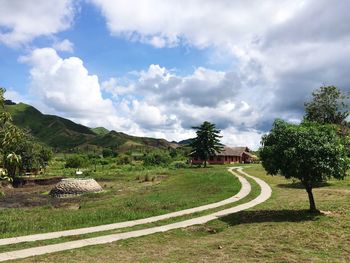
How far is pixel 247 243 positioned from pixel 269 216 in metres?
5.74

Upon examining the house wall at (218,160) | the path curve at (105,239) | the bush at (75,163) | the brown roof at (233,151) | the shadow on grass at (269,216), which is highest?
the brown roof at (233,151)

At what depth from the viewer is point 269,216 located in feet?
63.1

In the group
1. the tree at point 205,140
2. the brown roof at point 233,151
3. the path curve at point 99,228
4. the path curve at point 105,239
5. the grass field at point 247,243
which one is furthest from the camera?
the brown roof at point 233,151

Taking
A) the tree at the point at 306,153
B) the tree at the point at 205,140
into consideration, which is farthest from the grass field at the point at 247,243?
the tree at the point at 205,140

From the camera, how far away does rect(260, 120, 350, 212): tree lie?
18.3 m

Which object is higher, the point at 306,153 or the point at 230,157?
the point at 230,157

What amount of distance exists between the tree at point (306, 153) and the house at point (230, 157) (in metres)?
79.3

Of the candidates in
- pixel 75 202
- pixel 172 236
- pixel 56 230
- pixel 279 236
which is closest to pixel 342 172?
pixel 279 236

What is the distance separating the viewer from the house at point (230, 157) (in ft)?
332

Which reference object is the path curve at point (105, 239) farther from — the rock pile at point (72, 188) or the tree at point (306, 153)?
the rock pile at point (72, 188)

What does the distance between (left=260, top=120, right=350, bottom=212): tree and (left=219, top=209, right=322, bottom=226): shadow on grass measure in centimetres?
→ 95

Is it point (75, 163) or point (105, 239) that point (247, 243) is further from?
point (75, 163)

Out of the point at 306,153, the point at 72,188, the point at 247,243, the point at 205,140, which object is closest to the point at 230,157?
the point at 205,140

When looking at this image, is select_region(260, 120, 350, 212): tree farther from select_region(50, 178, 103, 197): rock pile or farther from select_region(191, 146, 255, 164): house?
select_region(191, 146, 255, 164): house
